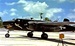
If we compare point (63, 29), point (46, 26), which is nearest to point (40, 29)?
point (46, 26)

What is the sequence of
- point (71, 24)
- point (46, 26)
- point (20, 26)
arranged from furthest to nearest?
point (20, 26), point (46, 26), point (71, 24)

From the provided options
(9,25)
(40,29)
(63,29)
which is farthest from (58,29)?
(9,25)

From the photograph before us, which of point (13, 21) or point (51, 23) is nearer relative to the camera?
point (51, 23)

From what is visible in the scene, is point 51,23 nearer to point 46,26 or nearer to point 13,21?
point 46,26

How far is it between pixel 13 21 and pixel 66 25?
25.3 ft

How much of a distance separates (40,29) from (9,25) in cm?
445

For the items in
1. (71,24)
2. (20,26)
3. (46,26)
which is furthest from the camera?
(20,26)

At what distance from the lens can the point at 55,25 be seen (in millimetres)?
29266

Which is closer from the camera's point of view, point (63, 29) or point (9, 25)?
point (63, 29)

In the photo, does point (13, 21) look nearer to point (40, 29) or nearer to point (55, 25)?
point (40, 29)

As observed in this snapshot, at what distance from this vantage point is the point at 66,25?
2839 cm

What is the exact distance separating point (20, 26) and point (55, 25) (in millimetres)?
5298

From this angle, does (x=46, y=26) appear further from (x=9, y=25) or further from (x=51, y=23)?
(x=9, y=25)

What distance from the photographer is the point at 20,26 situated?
32250 millimetres
